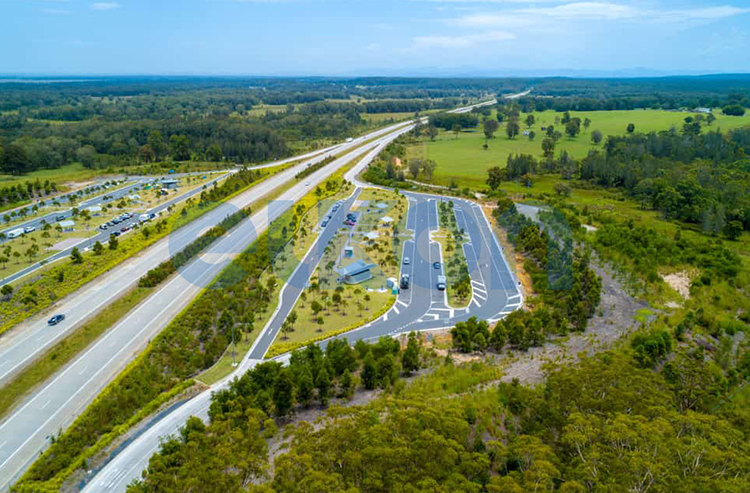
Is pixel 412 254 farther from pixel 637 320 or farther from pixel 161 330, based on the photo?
pixel 161 330

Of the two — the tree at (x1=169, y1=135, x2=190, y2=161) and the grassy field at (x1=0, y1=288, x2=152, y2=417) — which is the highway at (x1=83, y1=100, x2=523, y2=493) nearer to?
the grassy field at (x1=0, y1=288, x2=152, y2=417)

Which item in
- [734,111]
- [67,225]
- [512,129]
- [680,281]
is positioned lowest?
[680,281]

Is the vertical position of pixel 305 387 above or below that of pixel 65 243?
below

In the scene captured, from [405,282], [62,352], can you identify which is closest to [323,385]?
[405,282]

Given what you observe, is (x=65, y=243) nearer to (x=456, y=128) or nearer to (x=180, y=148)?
(x=180, y=148)

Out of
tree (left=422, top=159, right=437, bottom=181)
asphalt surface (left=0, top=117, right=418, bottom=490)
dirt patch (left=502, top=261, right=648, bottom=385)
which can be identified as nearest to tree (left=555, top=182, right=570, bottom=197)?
tree (left=422, top=159, right=437, bottom=181)

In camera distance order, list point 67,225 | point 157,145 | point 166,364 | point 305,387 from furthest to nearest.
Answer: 1. point 157,145
2. point 67,225
3. point 166,364
4. point 305,387

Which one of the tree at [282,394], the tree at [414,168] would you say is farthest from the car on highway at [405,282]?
the tree at [414,168]

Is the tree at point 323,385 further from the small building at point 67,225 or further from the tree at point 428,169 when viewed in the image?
the tree at point 428,169
